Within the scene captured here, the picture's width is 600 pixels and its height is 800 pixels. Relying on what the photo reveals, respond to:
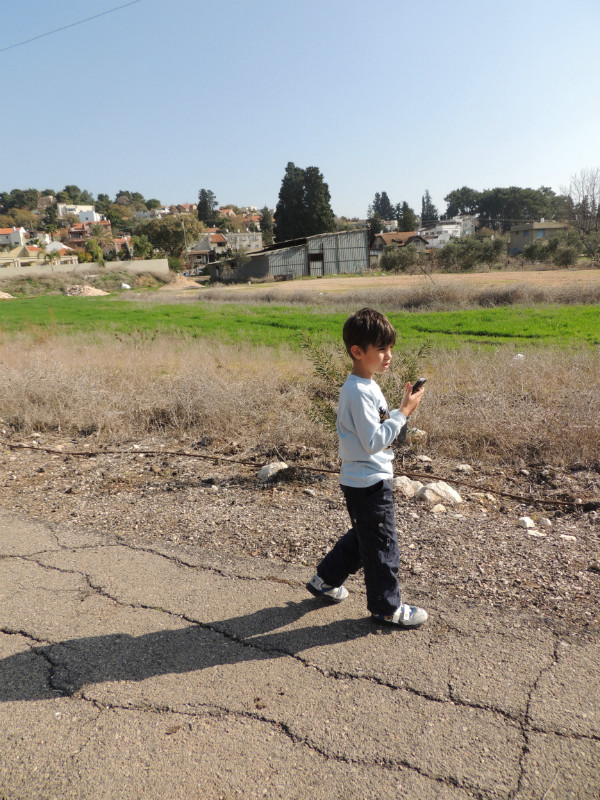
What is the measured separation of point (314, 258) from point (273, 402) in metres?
63.6

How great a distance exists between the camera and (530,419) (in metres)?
5.64

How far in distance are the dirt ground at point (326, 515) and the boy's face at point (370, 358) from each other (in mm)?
1257

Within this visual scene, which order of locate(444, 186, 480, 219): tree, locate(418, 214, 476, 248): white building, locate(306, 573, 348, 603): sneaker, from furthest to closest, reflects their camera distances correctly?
locate(444, 186, 480, 219): tree → locate(418, 214, 476, 248): white building → locate(306, 573, 348, 603): sneaker

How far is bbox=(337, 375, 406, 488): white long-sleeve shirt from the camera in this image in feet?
8.93

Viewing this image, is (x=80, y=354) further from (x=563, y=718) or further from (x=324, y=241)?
(x=324, y=241)

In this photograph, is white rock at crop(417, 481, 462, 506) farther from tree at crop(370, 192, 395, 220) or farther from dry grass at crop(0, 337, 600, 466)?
tree at crop(370, 192, 395, 220)

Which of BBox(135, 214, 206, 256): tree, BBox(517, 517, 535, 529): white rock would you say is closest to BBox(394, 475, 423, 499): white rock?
BBox(517, 517, 535, 529): white rock

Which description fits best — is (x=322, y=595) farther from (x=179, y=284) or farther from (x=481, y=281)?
(x=179, y=284)

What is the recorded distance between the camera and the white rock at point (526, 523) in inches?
154

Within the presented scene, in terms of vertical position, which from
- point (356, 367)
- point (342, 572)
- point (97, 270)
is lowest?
point (342, 572)

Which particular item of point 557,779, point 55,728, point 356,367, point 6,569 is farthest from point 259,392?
point 557,779

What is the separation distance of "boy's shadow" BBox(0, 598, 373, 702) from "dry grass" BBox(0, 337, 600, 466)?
2.98 meters

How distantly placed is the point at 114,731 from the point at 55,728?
250 mm

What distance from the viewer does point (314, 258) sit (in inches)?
2697
